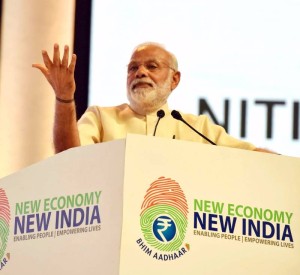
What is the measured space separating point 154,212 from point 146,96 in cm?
139

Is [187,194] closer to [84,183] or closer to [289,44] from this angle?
[84,183]

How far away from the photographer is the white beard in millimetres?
3943

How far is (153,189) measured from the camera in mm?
2623

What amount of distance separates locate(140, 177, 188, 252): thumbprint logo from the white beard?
133cm

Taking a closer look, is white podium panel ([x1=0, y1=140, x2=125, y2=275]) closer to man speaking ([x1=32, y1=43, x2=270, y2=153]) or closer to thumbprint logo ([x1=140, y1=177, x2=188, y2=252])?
thumbprint logo ([x1=140, y1=177, x2=188, y2=252])

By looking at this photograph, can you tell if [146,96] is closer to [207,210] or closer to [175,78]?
[175,78]

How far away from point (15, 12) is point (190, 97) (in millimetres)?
1345

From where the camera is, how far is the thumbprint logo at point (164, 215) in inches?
102

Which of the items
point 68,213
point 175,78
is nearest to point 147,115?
point 175,78

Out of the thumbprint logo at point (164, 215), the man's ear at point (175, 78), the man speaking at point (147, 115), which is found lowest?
the thumbprint logo at point (164, 215)

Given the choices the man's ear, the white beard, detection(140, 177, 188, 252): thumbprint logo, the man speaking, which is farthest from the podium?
the man's ear

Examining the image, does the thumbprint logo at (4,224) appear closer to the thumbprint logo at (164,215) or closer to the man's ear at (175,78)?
the thumbprint logo at (164,215)

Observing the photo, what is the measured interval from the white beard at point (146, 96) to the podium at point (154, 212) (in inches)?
43.4

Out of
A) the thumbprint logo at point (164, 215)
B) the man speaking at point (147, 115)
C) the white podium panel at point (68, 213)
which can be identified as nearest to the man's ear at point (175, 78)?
the man speaking at point (147, 115)
